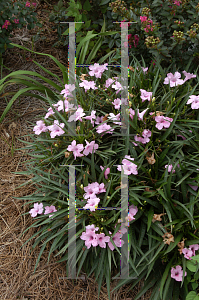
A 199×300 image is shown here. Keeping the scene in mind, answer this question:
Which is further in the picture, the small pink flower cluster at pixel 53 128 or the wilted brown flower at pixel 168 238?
the small pink flower cluster at pixel 53 128

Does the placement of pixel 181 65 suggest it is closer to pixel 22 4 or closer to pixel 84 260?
pixel 22 4

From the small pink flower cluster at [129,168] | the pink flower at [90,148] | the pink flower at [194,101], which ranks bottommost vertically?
the small pink flower cluster at [129,168]

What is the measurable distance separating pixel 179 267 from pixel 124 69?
52.0 inches

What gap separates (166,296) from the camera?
1439mm

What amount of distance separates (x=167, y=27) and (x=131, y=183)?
49.1 inches

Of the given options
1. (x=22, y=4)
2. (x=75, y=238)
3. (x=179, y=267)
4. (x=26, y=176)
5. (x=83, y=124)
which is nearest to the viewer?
(x=179, y=267)

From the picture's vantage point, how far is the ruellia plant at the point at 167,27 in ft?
6.20

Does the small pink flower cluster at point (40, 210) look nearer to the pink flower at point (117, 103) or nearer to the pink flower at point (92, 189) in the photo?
the pink flower at point (92, 189)

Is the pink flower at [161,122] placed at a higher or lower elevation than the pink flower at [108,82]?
lower

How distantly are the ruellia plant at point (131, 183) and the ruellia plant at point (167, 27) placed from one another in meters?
0.31

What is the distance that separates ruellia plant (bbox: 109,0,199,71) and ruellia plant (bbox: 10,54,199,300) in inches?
12.0

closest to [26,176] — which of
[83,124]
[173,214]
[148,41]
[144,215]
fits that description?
[83,124]

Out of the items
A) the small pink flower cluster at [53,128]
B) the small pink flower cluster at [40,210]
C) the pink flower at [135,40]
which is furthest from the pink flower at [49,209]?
the pink flower at [135,40]

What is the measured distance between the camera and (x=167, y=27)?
202 centimetres
